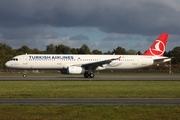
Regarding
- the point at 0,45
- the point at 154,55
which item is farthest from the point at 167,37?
the point at 0,45

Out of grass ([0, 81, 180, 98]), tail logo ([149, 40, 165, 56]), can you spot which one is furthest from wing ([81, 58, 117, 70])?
grass ([0, 81, 180, 98])

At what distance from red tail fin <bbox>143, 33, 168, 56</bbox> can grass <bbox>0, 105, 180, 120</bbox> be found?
4382 cm

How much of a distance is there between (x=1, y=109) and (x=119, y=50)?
130 m

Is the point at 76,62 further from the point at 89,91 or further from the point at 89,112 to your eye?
the point at 89,112

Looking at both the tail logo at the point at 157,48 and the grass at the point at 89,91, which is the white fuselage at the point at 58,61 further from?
the grass at the point at 89,91

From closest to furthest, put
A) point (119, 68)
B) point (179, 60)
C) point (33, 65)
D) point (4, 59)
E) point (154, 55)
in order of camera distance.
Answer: point (33, 65), point (119, 68), point (154, 55), point (4, 59), point (179, 60)

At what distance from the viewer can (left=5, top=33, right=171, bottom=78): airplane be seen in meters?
49.9

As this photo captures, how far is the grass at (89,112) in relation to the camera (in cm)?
1289

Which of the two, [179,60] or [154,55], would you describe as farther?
[179,60]

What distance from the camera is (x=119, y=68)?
54844mm

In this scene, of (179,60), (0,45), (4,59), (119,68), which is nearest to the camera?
(119,68)

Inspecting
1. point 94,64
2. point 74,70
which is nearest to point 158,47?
point 94,64

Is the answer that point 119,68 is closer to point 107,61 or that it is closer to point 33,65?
point 107,61

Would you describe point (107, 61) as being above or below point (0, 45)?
below
